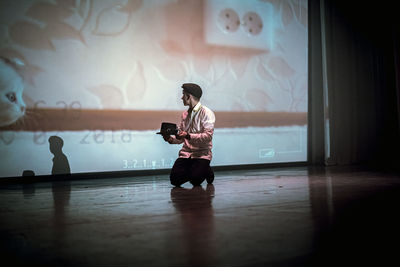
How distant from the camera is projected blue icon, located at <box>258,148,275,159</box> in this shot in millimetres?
4579

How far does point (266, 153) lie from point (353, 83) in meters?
1.57

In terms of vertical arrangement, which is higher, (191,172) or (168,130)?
(168,130)

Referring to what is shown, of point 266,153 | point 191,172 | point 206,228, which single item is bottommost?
point 206,228

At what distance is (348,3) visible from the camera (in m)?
5.18

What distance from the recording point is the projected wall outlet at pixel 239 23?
14.0ft

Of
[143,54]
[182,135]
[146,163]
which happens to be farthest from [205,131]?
[143,54]

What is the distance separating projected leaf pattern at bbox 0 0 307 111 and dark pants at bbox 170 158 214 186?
3.69ft

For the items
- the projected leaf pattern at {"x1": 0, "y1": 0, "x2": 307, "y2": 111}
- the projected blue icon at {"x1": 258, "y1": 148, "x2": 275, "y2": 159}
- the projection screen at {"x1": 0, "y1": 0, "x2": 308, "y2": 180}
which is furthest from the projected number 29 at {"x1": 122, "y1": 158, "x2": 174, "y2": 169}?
the projected blue icon at {"x1": 258, "y1": 148, "x2": 275, "y2": 159}

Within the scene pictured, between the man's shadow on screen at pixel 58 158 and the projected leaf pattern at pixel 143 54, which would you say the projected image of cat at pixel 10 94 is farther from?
the man's shadow on screen at pixel 58 158

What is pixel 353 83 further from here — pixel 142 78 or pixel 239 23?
pixel 142 78

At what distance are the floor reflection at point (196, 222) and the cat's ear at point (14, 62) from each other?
1802 millimetres

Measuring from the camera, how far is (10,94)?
11.3ft

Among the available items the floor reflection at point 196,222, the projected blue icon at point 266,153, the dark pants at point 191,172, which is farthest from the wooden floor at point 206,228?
the projected blue icon at point 266,153

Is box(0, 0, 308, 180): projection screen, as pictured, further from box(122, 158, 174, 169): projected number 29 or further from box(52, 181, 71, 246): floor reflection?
box(52, 181, 71, 246): floor reflection
